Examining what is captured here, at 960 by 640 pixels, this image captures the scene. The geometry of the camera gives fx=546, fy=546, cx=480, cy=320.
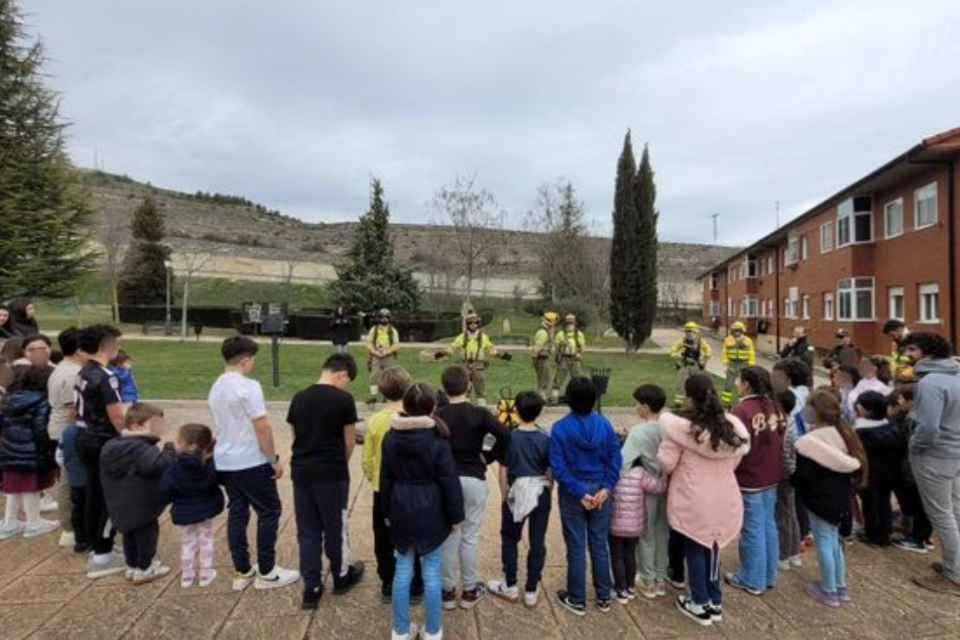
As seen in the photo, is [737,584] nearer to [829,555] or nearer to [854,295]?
[829,555]

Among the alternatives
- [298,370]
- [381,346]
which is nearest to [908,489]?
[381,346]

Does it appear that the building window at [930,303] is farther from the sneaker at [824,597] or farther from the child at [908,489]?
the sneaker at [824,597]

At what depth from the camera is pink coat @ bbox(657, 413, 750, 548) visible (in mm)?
3357

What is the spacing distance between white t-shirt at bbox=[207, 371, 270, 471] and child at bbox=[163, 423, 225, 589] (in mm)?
160

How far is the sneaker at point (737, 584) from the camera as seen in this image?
146 inches

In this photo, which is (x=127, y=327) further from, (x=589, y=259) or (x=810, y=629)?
(x=810, y=629)

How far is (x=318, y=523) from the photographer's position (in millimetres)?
3600

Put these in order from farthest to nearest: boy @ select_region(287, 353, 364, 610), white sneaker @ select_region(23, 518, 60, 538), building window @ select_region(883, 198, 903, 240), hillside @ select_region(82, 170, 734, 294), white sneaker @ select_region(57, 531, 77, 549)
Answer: hillside @ select_region(82, 170, 734, 294)
building window @ select_region(883, 198, 903, 240)
white sneaker @ select_region(23, 518, 60, 538)
white sneaker @ select_region(57, 531, 77, 549)
boy @ select_region(287, 353, 364, 610)

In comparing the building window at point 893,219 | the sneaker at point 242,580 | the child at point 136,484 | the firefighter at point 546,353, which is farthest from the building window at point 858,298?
the child at point 136,484

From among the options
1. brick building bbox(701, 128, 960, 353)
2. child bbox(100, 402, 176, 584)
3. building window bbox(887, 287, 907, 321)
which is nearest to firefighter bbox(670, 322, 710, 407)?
brick building bbox(701, 128, 960, 353)

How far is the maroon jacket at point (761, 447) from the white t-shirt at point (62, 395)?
491cm

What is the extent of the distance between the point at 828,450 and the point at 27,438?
598 centimetres

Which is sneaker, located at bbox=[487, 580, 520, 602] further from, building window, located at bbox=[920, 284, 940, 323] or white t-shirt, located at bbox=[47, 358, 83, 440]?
building window, located at bbox=[920, 284, 940, 323]

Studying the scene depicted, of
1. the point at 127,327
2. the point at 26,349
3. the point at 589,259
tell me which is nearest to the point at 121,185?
the point at 127,327
